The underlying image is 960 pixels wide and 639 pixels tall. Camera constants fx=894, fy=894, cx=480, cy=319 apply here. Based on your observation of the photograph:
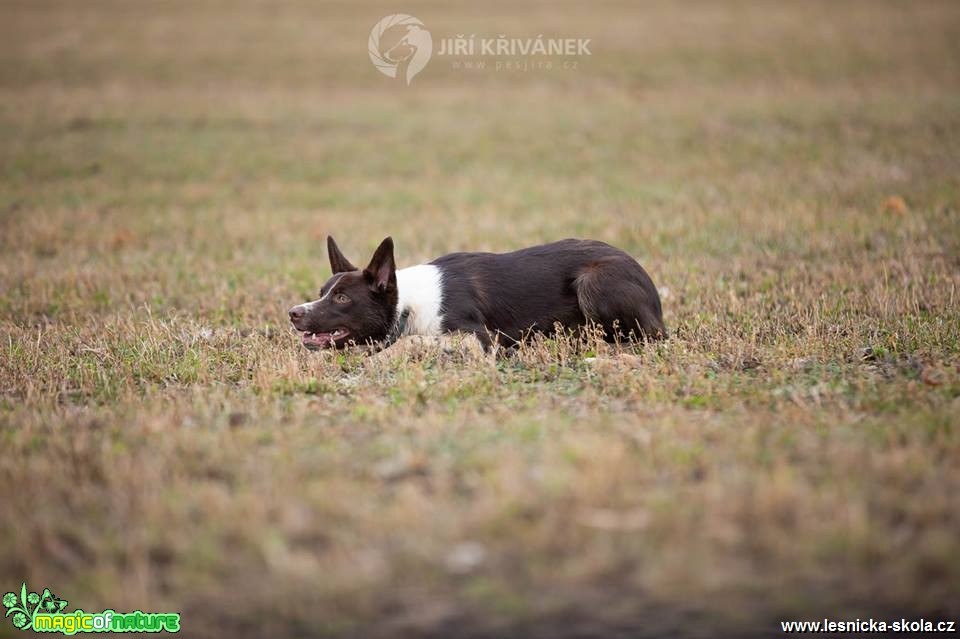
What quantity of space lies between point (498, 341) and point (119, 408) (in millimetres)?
3509

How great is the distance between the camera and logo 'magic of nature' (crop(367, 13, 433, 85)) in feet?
113

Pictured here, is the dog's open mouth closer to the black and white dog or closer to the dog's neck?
the black and white dog

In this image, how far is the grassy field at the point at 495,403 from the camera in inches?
179

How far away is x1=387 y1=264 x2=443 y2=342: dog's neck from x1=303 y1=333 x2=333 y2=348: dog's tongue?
1.93 feet

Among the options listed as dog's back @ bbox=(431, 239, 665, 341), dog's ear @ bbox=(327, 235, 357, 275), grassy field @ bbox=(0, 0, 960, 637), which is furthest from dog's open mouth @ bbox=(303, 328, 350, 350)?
dog's back @ bbox=(431, 239, 665, 341)

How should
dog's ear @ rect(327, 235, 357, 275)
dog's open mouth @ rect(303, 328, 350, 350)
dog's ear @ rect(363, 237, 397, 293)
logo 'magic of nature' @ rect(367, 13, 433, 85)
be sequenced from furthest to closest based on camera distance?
1. logo 'magic of nature' @ rect(367, 13, 433, 85)
2. dog's ear @ rect(327, 235, 357, 275)
3. dog's open mouth @ rect(303, 328, 350, 350)
4. dog's ear @ rect(363, 237, 397, 293)

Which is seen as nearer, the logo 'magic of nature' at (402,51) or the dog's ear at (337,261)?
the dog's ear at (337,261)

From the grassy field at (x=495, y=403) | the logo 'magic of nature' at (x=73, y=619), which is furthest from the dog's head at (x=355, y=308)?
the logo 'magic of nature' at (x=73, y=619)

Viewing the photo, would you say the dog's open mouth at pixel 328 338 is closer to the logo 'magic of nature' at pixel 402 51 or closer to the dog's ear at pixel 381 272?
the dog's ear at pixel 381 272

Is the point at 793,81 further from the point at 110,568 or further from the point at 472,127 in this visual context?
the point at 110,568

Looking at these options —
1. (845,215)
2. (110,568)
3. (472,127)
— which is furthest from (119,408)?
(472,127)

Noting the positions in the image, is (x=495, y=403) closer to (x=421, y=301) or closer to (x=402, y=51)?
(x=421, y=301)

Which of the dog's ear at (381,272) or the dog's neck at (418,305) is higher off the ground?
the dog's ear at (381,272)

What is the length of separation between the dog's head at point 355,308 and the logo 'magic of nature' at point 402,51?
1007 inches
